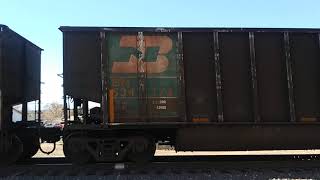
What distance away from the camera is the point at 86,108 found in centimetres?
1077

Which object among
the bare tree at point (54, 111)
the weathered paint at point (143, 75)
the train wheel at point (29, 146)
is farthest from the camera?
the bare tree at point (54, 111)

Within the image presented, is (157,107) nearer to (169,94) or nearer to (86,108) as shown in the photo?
(169,94)

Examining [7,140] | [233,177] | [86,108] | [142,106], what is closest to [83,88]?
[86,108]

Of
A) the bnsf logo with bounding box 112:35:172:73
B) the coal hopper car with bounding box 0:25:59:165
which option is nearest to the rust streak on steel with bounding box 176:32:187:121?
the bnsf logo with bounding box 112:35:172:73

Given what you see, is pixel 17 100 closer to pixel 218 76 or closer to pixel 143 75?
pixel 143 75

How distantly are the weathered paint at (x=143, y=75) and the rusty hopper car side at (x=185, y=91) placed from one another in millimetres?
25

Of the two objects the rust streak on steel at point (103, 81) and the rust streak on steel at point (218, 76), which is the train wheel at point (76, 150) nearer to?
the rust streak on steel at point (103, 81)

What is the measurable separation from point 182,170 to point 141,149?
118 centimetres

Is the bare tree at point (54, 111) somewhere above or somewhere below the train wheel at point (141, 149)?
above

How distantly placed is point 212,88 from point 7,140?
5.46m

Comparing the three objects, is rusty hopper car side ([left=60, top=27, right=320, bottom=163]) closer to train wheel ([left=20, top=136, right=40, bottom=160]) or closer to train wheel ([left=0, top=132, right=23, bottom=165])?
train wheel ([left=0, top=132, right=23, bottom=165])

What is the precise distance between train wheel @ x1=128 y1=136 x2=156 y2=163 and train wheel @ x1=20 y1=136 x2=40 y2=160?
2936mm

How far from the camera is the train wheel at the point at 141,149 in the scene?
34.2 feet

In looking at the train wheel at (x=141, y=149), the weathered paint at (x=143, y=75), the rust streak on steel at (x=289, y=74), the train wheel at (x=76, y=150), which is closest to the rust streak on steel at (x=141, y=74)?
the weathered paint at (x=143, y=75)
